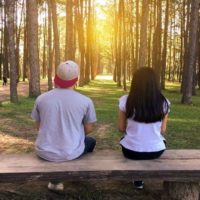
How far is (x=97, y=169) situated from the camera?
17.4ft

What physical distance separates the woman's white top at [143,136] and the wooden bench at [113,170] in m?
0.18

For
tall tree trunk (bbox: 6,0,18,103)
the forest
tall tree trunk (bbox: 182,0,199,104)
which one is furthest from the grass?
tall tree trunk (bbox: 182,0,199,104)

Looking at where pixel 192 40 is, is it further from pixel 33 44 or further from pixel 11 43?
pixel 11 43

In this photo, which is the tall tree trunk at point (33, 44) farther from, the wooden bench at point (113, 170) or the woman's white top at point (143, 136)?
the woman's white top at point (143, 136)

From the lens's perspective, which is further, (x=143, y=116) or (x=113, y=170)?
(x=143, y=116)

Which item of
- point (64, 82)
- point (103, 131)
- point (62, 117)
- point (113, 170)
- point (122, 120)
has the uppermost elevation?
point (64, 82)

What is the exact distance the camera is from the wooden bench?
522 cm

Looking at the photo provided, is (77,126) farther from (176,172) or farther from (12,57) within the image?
(12,57)

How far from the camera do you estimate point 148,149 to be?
5828mm

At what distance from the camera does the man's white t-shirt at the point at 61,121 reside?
5.63 m

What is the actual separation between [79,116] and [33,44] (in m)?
16.0

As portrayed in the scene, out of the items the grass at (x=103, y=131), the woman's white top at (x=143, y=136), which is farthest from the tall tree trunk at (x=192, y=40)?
the woman's white top at (x=143, y=136)

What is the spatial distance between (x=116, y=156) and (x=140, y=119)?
637 millimetres

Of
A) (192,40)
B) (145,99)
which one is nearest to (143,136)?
(145,99)
